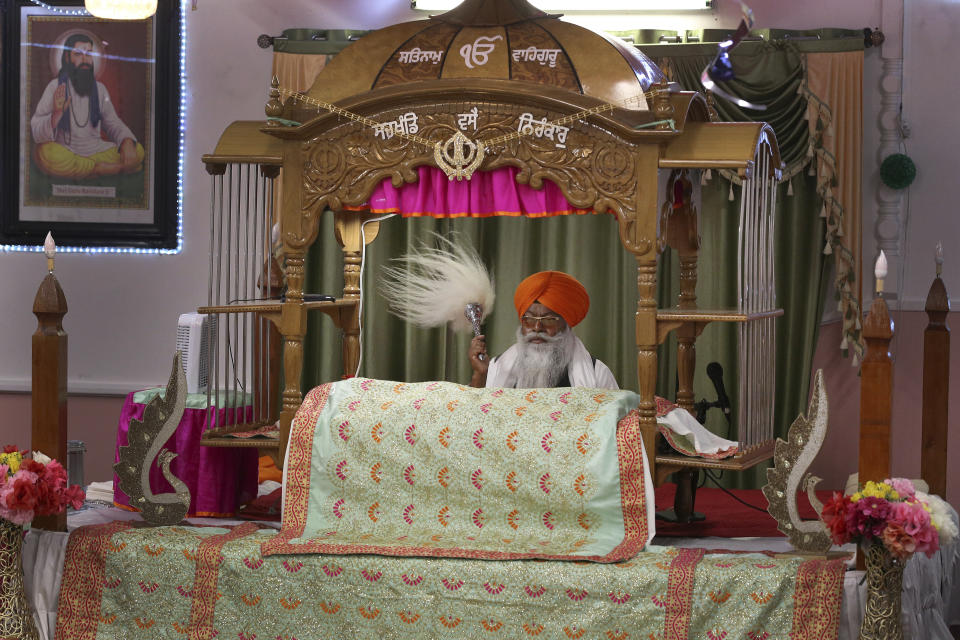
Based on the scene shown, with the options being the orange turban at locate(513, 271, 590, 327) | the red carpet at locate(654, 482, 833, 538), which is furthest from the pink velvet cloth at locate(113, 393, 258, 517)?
the red carpet at locate(654, 482, 833, 538)

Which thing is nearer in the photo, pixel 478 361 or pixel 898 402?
pixel 478 361

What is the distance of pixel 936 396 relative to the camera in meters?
5.77

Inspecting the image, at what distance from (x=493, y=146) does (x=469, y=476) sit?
1.50 metres

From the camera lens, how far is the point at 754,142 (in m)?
5.21

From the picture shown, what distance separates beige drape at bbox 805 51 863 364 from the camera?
7.19 metres

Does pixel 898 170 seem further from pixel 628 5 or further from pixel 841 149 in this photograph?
pixel 628 5

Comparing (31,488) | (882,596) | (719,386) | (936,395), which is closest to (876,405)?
(882,596)

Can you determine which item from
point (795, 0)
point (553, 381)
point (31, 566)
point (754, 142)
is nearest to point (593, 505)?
point (553, 381)

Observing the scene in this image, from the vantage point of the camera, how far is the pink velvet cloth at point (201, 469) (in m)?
5.92

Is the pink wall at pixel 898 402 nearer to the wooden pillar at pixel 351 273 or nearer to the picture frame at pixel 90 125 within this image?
the wooden pillar at pixel 351 273

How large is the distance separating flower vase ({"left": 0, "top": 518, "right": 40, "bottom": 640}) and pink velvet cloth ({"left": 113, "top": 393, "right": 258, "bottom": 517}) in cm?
93

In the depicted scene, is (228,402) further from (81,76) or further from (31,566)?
(81,76)

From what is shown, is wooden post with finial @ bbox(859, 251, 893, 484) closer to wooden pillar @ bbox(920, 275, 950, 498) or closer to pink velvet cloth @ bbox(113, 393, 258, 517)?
wooden pillar @ bbox(920, 275, 950, 498)

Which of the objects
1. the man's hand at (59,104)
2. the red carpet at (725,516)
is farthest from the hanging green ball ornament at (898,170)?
the man's hand at (59,104)
